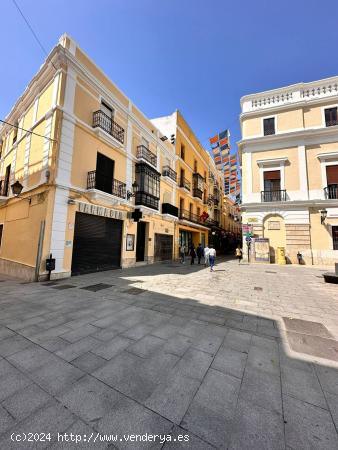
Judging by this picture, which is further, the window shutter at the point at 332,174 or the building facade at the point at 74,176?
the window shutter at the point at 332,174

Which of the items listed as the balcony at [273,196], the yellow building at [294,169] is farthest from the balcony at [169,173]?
the balcony at [273,196]

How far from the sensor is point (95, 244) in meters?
10.6

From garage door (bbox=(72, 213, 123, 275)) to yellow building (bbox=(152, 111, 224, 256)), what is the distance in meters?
8.11

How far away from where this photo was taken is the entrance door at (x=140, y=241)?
1469 cm

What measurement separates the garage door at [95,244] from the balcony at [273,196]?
40.9 feet

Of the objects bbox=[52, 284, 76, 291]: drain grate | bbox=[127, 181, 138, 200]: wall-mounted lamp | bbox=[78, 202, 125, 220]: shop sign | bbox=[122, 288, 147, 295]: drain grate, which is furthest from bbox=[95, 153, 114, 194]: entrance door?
bbox=[122, 288, 147, 295]: drain grate

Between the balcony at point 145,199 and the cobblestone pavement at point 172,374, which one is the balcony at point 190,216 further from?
the cobblestone pavement at point 172,374

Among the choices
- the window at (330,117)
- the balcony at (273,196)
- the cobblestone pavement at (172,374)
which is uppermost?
the window at (330,117)

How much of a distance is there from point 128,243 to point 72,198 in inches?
182

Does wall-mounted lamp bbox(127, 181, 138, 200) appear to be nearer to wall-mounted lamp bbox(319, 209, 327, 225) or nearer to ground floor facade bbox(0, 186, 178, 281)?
ground floor facade bbox(0, 186, 178, 281)

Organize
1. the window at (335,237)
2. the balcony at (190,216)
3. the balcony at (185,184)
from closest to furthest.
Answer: the window at (335,237)
the balcony at (185,184)
the balcony at (190,216)

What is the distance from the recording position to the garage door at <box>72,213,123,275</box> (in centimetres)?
967

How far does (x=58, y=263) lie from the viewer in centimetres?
863

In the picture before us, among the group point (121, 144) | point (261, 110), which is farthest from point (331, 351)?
point (261, 110)
